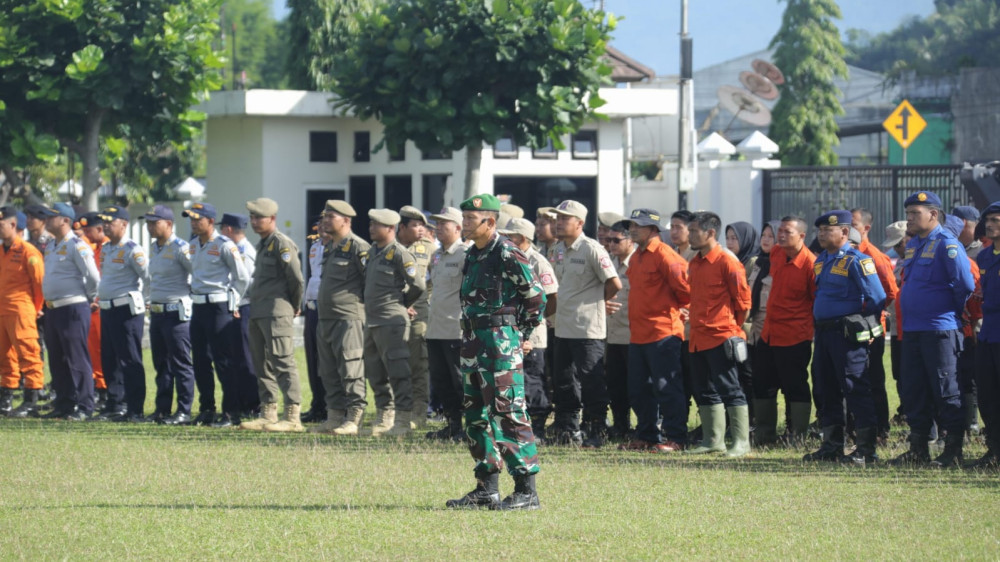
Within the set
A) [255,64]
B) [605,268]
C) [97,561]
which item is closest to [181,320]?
[605,268]

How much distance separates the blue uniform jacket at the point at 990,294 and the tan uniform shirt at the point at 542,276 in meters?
3.29

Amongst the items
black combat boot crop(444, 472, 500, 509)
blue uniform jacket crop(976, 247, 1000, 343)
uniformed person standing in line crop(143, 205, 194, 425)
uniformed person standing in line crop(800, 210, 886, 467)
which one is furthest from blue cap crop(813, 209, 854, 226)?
uniformed person standing in line crop(143, 205, 194, 425)

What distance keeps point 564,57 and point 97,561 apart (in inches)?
638

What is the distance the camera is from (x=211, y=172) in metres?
32.6

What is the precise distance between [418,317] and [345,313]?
2.61 ft

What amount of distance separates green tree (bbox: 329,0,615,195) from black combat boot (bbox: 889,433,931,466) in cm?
1237

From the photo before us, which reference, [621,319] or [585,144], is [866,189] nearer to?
[585,144]

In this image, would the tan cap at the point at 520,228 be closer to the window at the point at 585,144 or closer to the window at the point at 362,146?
the window at the point at 585,144

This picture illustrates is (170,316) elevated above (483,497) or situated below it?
above

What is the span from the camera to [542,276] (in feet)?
38.4

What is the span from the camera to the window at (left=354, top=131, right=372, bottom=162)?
32.8m

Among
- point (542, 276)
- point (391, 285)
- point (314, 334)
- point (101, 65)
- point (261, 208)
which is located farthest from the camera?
point (101, 65)

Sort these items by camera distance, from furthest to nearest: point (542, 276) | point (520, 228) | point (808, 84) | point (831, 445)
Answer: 1. point (808, 84)
2. point (520, 228)
3. point (542, 276)
4. point (831, 445)

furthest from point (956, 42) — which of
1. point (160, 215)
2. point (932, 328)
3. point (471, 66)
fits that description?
point (932, 328)
